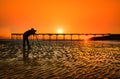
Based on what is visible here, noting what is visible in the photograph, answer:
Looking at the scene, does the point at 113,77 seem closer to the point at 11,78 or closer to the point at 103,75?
the point at 103,75

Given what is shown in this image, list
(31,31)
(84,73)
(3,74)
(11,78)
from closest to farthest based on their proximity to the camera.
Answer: (11,78) < (3,74) < (84,73) < (31,31)

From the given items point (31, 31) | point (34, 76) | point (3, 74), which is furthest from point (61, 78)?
point (31, 31)

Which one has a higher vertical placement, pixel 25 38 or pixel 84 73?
pixel 25 38

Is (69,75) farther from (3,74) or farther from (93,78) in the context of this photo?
(3,74)

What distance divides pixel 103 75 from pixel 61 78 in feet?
9.67

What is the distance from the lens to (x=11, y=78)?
14273 mm

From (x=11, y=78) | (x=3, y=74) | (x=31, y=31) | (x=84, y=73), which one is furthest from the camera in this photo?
(x=31, y=31)

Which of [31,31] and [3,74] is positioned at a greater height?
[31,31]

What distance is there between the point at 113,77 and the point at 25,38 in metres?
20.8

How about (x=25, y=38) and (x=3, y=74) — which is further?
(x=25, y=38)

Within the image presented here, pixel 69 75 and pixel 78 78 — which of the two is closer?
pixel 78 78

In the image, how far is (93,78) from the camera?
14.8m

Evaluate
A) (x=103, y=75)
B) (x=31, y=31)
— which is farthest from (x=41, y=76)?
(x=31, y=31)

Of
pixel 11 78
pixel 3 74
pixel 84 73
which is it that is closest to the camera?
pixel 11 78
